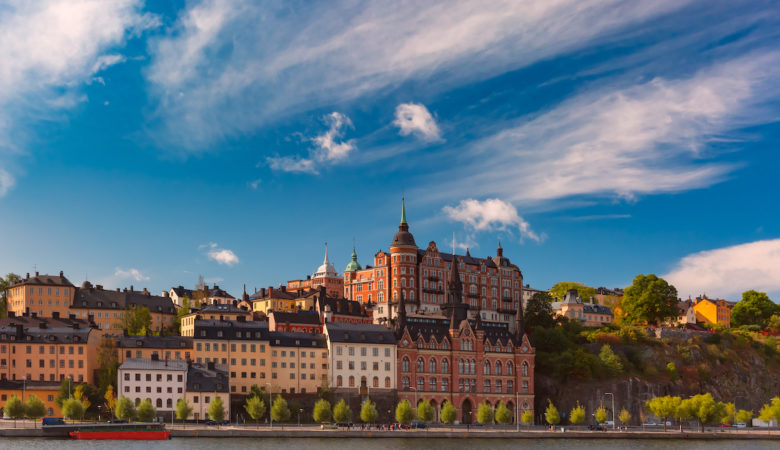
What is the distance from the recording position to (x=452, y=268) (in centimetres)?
15388

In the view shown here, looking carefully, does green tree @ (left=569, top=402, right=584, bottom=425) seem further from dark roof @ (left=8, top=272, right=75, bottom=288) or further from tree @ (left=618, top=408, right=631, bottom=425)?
dark roof @ (left=8, top=272, right=75, bottom=288)

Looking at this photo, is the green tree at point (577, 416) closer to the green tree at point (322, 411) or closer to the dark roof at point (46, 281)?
the green tree at point (322, 411)

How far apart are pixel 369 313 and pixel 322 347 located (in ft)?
92.1

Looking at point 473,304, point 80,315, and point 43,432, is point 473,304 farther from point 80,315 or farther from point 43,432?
point 43,432

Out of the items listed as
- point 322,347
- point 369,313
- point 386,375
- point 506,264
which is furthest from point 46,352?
point 506,264

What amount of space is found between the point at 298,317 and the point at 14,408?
45.3 metres

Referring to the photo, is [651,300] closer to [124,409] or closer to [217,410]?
[217,410]

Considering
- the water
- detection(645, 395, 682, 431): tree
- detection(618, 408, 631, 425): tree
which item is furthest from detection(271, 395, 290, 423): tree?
detection(645, 395, 682, 431): tree

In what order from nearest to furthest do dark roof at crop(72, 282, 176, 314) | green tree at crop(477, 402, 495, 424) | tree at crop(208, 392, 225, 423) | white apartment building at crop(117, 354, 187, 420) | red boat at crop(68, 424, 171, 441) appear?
1. red boat at crop(68, 424, 171, 441)
2. tree at crop(208, 392, 225, 423)
3. white apartment building at crop(117, 354, 187, 420)
4. green tree at crop(477, 402, 495, 424)
5. dark roof at crop(72, 282, 176, 314)

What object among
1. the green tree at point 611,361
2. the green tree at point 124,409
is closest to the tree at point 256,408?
the green tree at point 124,409

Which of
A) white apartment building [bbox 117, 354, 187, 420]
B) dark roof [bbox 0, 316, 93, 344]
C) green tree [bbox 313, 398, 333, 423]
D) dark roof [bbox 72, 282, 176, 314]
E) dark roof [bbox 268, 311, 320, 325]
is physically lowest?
green tree [bbox 313, 398, 333, 423]

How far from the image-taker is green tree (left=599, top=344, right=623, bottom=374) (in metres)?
142

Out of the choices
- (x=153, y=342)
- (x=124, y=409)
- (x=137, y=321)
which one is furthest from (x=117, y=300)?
(x=124, y=409)

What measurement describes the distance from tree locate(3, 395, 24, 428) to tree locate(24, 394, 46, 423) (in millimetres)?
581
